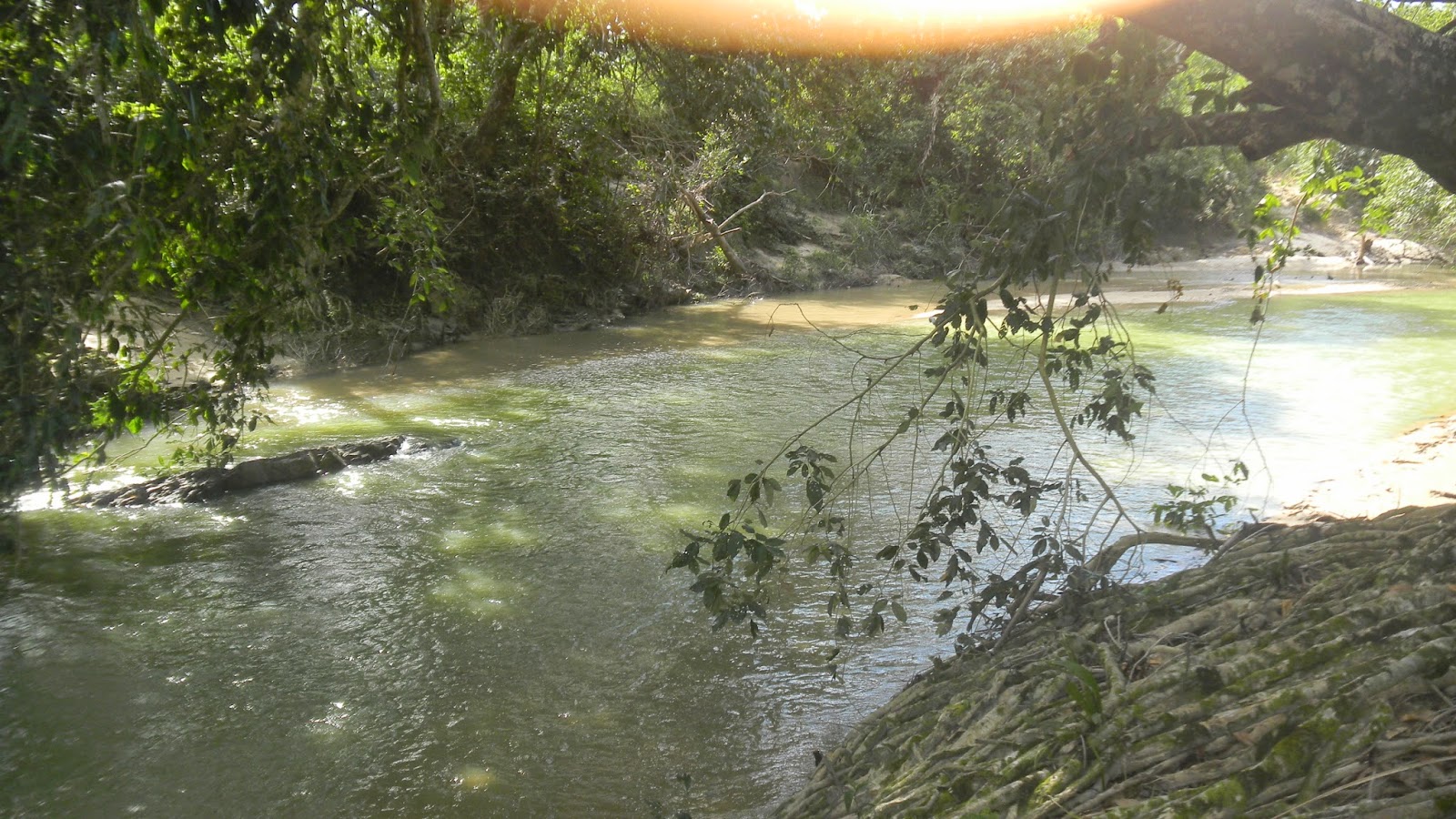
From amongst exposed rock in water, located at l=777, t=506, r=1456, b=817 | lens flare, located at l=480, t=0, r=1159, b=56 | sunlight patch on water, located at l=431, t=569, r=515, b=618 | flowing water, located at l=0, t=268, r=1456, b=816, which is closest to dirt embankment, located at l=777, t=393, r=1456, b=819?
exposed rock in water, located at l=777, t=506, r=1456, b=817

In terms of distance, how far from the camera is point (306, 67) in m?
4.10

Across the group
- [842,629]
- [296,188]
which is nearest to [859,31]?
[296,188]

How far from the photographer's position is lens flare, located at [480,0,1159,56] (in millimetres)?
6824

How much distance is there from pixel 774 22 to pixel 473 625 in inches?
169

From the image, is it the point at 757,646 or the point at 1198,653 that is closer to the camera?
the point at 1198,653

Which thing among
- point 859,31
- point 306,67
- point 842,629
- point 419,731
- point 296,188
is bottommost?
point 419,731

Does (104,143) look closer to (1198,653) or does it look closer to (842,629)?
(842,629)

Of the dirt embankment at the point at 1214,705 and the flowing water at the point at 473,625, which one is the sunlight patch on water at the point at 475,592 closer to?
the flowing water at the point at 473,625

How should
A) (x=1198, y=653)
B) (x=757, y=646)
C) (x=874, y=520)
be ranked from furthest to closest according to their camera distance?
1. (x=874, y=520)
2. (x=757, y=646)
3. (x=1198, y=653)

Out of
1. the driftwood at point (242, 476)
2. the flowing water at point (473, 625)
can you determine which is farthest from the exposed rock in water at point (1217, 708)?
the driftwood at point (242, 476)

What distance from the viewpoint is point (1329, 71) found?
11.3 feet

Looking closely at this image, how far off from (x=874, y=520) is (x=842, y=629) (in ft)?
10.5

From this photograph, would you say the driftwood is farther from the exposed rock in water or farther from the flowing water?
the exposed rock in water

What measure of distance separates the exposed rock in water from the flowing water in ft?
3.68
